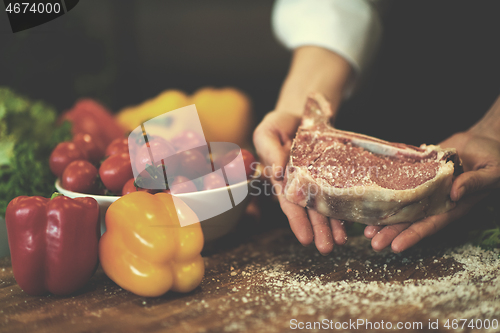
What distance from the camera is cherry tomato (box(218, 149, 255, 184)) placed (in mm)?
1541

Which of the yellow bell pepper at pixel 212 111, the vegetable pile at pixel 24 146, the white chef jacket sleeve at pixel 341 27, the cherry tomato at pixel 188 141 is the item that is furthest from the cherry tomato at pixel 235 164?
the yellow bell pepper at pixel 212 111

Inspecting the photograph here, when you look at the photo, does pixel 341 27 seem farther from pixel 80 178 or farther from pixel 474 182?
pixel 80 178

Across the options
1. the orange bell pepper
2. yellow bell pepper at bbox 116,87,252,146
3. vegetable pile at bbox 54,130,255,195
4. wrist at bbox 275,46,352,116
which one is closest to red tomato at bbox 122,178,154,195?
vegetable pile at bbox 54,130,255,195

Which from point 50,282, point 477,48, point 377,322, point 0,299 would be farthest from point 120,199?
point 477,48

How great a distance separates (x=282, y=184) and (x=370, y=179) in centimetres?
32

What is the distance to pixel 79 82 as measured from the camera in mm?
3082

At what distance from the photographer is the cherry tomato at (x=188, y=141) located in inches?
60.4

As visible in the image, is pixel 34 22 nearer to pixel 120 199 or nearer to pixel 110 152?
pixel 110 152

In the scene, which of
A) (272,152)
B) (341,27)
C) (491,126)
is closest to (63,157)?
(272,152)

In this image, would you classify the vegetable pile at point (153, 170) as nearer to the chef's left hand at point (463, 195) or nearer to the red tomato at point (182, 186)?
the red tomato at point (182, 186)

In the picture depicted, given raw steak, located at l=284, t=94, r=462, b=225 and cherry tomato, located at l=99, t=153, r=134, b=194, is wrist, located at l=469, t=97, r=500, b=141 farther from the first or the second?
cherry tomato, located at l=99, t=153, r=134, b=194

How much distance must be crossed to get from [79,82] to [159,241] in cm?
233

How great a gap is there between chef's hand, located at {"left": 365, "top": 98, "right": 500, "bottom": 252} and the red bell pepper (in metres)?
0.90

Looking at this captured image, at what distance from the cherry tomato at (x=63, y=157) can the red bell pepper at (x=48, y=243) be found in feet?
1.36
